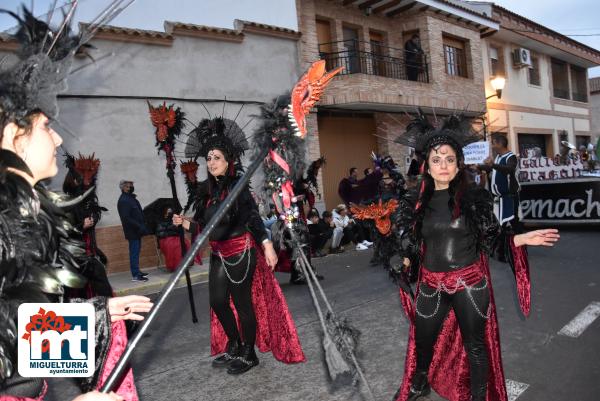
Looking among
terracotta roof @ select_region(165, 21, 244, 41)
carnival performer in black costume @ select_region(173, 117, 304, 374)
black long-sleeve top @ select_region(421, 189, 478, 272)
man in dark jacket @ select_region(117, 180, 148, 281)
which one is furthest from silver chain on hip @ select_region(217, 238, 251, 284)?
terracotta roof @ select_region(165, 21, 244, 41)

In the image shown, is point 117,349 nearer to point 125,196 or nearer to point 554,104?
Answer: point 125,196

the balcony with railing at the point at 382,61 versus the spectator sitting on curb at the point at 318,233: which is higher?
the balcony with railing at the point at 382,61

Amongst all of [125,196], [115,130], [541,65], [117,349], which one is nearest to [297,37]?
[115,130]

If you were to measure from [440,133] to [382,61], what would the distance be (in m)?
14.2

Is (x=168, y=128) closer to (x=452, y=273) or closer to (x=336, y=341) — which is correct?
(x=452, y=273)

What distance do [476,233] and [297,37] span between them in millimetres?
12109

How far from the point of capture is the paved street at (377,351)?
153 inches

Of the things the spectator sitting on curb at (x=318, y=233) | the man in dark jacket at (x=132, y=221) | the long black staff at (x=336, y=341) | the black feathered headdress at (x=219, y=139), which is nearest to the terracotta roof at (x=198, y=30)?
the man in dark jacket at (x=132, y=221)

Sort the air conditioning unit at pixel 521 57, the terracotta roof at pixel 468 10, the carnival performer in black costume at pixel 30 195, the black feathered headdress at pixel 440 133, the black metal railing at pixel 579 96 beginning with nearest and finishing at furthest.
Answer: the carnival performer in black costume at pixel 30 195 → the black feathered headdress at pixel 440 133 → the terracotta roof at pixel 468 10 → the air conditioning unit at pixel 521 57 → the black metal railing at pixel 579 96

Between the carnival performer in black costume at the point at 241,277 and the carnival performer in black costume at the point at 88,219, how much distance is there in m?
0.98

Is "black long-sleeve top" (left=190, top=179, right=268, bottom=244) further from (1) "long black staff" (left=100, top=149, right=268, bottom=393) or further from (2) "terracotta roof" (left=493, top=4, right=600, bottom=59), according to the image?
(2) "terracotta roof" (left=493, top=4, right=600, bottom=59)

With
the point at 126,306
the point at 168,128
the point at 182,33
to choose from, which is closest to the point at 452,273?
the point at 126,306

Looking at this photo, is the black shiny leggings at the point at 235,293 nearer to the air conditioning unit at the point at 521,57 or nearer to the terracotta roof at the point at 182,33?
the terracotta roof at the point at 182,33

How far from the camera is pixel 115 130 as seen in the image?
11.0 m
